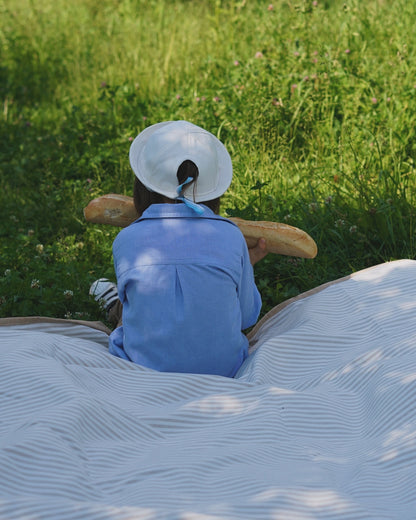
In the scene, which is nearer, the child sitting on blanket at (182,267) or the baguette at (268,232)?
the child sitting on blanket at (182,267)

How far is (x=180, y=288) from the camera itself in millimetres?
2668

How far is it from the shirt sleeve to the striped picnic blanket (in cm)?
17

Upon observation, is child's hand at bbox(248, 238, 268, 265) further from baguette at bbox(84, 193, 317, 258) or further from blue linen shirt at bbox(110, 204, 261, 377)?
blue linen shirt at bbox(110, 204, 261, 377)

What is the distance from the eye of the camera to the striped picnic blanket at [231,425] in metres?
1.74

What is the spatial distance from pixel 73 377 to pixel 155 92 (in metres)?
4.00

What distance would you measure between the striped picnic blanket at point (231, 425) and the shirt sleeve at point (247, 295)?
0.17 m

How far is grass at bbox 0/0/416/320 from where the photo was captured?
12.9ft

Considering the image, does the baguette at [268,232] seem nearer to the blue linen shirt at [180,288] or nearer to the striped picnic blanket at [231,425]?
the striped picnic blanket at [231,425]

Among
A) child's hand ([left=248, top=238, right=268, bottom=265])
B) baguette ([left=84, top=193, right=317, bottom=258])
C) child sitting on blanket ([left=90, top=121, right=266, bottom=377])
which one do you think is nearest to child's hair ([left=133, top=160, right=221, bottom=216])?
child sitting on blanket ([left=90, top=121, right=266, bottom=377])

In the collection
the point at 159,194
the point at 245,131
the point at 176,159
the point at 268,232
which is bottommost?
the point at 245,131

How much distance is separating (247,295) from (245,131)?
2.24 m

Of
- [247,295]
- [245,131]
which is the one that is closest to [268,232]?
[247,295]

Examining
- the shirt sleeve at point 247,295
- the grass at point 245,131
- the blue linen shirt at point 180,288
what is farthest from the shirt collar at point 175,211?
the grass at point 245,131

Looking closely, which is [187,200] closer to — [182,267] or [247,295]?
[182,267]
